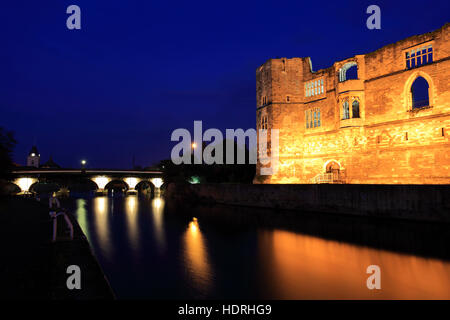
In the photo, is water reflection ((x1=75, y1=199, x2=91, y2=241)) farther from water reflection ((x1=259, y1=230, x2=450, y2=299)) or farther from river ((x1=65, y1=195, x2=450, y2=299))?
water reflection ((x1=259, y1=230, x2=450, y2=299))

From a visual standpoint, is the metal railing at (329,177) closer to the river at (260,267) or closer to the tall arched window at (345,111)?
the tall arched window at (345,111)

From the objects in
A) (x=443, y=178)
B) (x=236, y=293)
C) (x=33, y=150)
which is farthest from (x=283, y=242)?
(x=33, y=150)

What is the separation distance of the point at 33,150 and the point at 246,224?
5523 inches

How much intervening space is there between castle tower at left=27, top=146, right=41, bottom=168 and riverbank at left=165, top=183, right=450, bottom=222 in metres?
127

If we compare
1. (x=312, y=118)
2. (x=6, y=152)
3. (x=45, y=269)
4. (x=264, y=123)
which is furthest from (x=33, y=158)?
(x=45, y=269)

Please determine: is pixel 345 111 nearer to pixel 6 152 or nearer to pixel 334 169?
pixel 334 169

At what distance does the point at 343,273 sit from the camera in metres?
8.98

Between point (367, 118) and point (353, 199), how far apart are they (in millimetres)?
8214

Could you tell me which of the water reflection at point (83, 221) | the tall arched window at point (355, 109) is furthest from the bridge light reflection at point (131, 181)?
the tall arched window at point (355, 109)

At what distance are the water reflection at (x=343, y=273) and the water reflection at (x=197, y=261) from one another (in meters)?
1.84

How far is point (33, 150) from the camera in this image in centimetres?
12825
